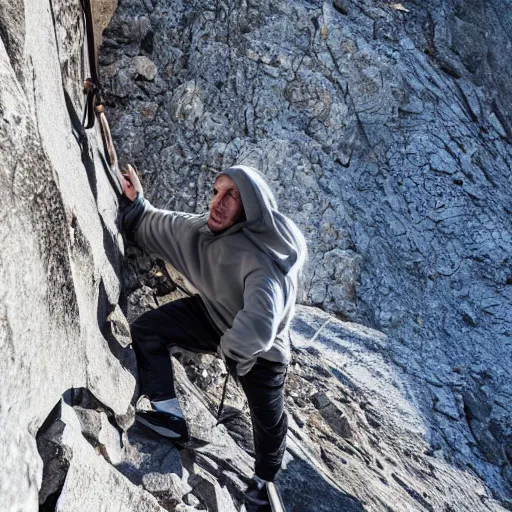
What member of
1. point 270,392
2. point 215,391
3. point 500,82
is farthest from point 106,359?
point 500,82

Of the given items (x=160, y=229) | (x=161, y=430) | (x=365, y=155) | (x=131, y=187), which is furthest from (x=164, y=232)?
(x=365, y=155)

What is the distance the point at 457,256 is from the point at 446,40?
317cm

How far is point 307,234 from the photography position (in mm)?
6027

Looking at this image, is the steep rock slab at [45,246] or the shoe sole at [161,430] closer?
the steep rock slab at [45,246]

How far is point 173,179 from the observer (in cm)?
550

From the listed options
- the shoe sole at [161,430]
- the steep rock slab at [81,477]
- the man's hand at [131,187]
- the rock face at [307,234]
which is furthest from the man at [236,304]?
the steep rock slab at [81,477]

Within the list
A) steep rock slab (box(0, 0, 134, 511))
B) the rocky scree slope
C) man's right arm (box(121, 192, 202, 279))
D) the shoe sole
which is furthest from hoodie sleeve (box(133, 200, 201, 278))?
the rocky scree slope

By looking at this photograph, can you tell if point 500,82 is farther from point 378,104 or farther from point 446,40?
point 378,104

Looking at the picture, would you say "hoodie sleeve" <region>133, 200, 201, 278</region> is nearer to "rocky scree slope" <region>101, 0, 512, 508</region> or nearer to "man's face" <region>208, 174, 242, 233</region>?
"man's face" <region>208, 174, 242, 233</region>

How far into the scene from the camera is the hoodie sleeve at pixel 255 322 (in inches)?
114

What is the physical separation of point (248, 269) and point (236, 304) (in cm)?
25

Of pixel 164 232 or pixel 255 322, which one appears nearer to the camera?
pixel 255 322

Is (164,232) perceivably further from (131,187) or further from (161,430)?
(161,430)

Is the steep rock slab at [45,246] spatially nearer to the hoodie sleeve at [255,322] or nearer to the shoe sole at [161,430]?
the shoe sole at [161,430]
